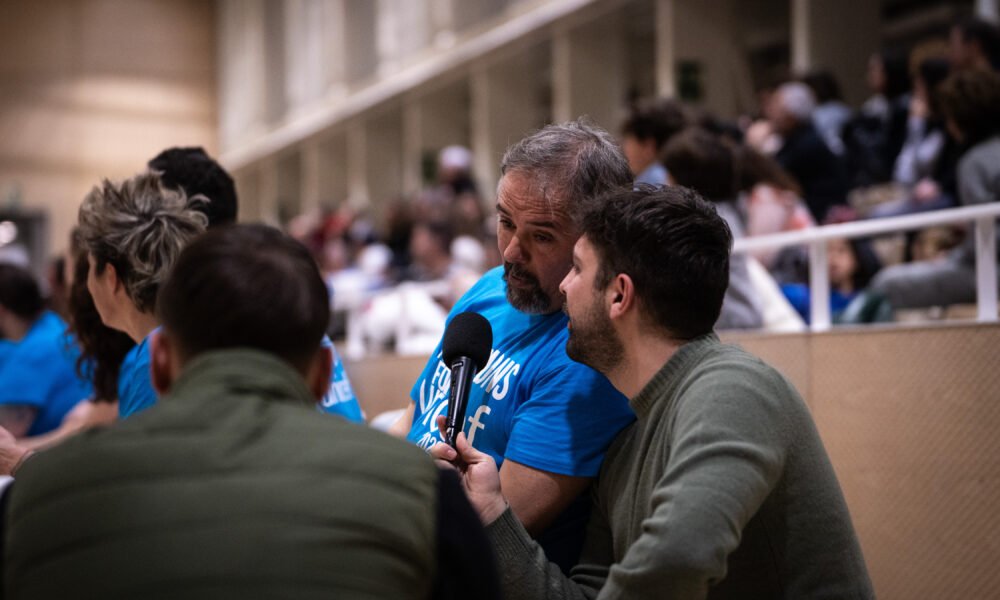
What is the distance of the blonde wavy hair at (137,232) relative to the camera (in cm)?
258

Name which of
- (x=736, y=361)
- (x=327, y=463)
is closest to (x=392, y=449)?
(x=327, y=463)

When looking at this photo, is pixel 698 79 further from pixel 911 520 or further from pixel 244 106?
pixel 244 106

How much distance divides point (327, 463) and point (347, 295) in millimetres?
5529

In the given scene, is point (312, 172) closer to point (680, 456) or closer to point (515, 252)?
point (515, 252)

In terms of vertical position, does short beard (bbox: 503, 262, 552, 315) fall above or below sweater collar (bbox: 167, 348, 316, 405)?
below

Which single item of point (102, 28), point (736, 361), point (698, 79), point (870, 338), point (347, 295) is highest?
point (102, 28)

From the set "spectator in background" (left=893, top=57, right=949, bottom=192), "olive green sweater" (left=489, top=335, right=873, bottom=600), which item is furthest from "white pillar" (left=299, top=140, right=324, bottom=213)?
"olive green sweater" (left=489, top=335, right=873, bottom=600)

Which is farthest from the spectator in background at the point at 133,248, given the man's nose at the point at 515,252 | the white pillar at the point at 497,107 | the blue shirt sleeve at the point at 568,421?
the white pillar at the point at 497,107

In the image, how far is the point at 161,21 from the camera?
16953mm

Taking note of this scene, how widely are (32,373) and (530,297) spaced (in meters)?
3.21

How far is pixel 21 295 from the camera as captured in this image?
5.05m

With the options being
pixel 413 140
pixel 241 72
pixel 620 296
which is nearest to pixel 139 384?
pixel 620 296

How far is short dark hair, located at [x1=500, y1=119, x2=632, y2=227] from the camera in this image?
7.58ft

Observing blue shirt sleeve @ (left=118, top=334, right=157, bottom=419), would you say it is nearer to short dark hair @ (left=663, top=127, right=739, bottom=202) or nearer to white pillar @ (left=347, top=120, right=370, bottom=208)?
short dark hair @ (left=663, top=127, right=739, bottom=202)
